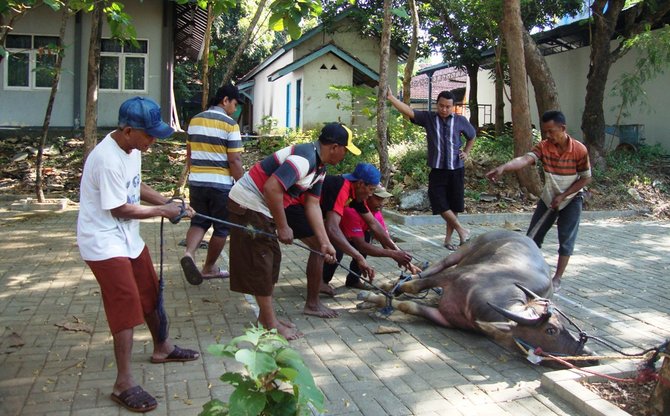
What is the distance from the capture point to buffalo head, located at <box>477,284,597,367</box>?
4.57 m

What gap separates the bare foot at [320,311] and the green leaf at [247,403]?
120 inches

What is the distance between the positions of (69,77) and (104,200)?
16.1 meters

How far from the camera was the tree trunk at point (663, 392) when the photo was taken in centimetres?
355

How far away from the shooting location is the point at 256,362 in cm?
262

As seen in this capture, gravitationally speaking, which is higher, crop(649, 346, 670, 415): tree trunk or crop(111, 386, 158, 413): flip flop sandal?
crop(649, 346, 670, 415): tree trunk

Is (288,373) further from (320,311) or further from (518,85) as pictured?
(518,85)

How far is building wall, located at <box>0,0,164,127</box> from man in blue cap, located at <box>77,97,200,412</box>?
15.5 metres

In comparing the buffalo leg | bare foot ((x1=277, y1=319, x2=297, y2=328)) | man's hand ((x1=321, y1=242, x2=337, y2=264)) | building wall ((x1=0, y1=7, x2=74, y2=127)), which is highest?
building wall ((x1=0, y1=7, x2=74, y2=127))

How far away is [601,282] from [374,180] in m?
3.18

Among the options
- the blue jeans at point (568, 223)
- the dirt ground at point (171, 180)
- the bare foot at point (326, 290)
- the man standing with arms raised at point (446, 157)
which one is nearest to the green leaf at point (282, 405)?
the bare foot at point (326, 290)

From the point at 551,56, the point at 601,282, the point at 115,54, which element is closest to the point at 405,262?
the point at 601,282

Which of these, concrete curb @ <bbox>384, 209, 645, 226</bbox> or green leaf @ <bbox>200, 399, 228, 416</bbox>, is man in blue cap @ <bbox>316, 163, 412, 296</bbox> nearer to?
green leaf @ <bbox>200, 399, 228, 416</bbox>

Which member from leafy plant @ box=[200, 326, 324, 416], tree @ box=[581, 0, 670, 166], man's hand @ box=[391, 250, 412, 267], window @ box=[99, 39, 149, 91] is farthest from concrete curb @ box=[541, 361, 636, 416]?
window @ box=[99, 39, 149, 91]

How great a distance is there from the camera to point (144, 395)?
3.79m
